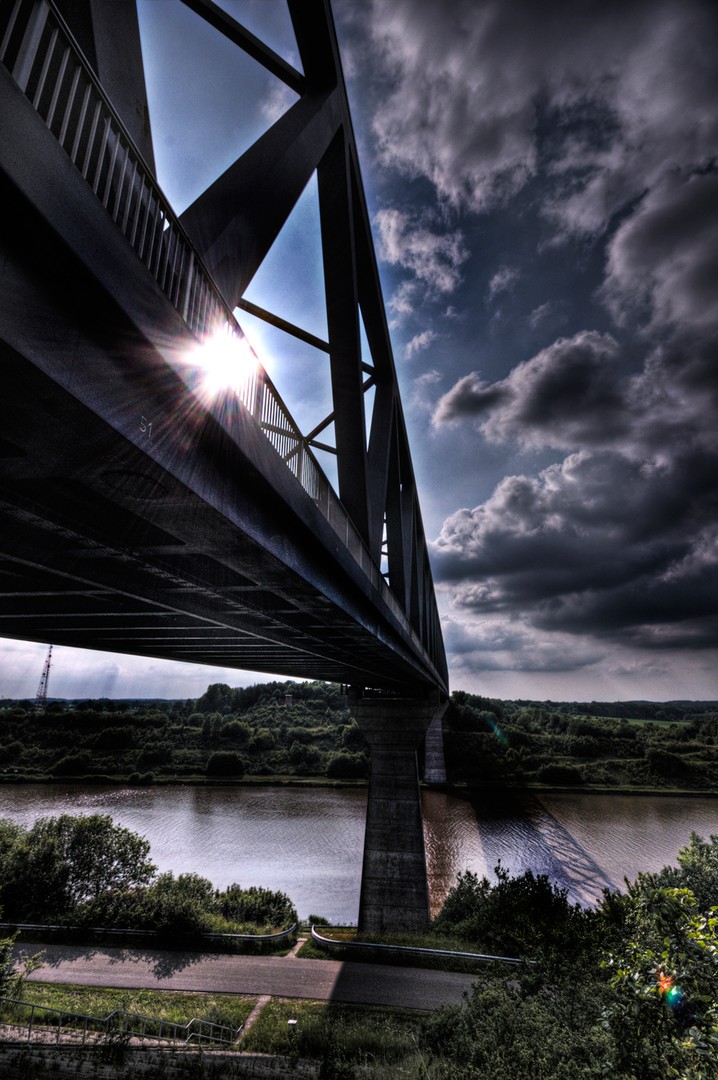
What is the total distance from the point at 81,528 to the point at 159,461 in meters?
2.15

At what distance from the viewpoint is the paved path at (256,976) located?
14.1 metres

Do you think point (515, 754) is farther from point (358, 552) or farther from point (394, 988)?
point (358, 552)

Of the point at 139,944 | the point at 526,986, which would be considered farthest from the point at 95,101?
the point at 139,944

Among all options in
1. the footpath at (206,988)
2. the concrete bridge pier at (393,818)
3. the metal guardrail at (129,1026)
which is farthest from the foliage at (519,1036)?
the concrete bridge pier at (393,818)

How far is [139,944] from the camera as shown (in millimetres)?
17797

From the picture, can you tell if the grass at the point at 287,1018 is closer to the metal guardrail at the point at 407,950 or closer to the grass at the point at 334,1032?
the grass at the point at 334,1032

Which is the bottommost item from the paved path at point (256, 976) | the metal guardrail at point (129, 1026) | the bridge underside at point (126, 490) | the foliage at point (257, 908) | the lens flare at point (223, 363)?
the foliage at point (257, 908)

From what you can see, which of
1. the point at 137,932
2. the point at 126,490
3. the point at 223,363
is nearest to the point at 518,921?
the point at 137,932

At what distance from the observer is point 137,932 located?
18.2 m

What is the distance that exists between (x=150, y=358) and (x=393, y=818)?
26546mm

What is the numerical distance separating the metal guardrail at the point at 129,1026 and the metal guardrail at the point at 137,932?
5901 millimetres

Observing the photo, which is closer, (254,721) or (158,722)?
(158,722)

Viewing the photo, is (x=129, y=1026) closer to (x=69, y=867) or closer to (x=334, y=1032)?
(x=334, y=1032)

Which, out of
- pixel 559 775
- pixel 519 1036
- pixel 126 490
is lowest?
pixel 559 775
